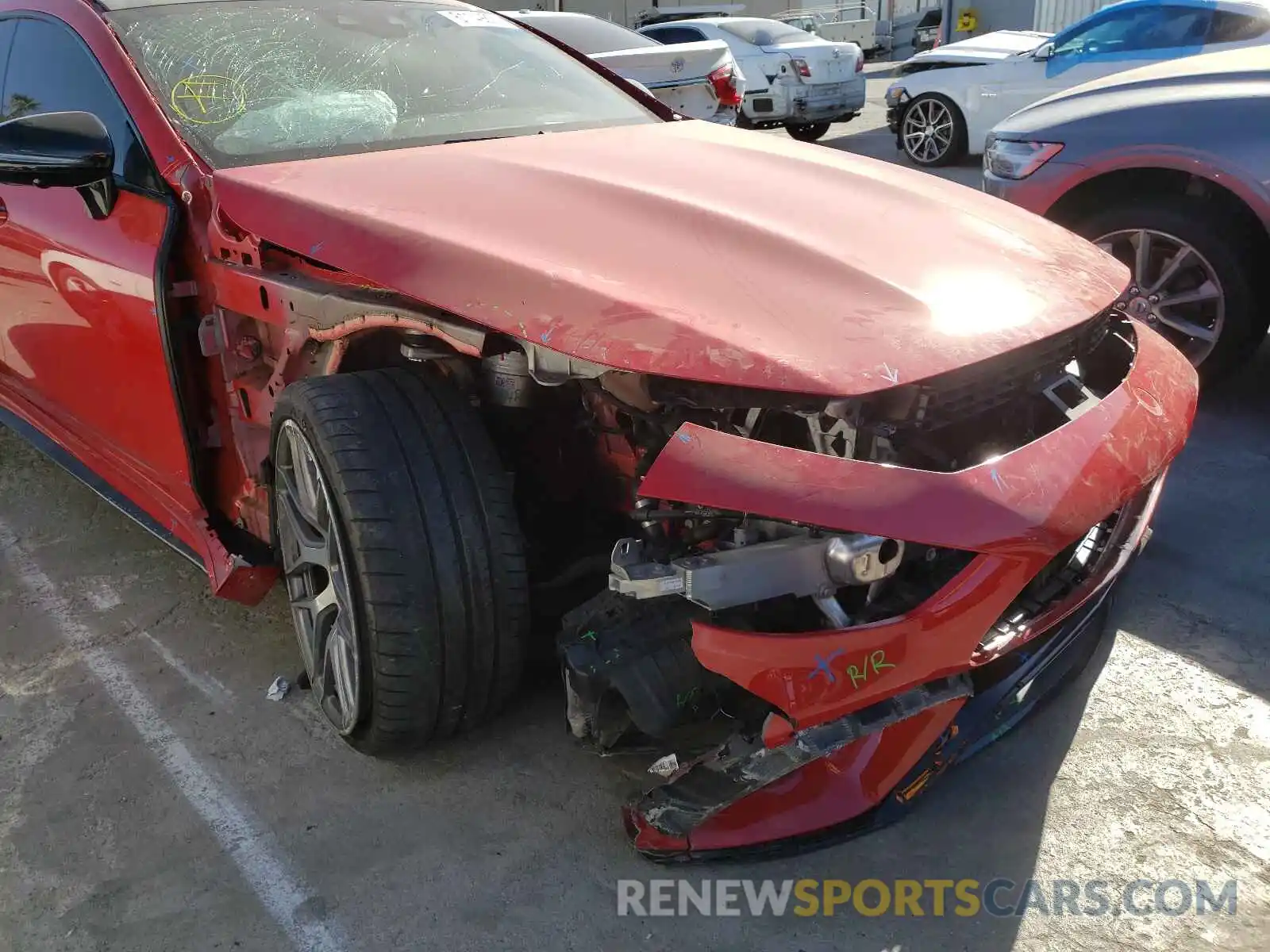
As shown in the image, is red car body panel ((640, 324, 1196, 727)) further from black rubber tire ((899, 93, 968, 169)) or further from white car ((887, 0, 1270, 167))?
black rubber tire ((899, 93, 968, 169))

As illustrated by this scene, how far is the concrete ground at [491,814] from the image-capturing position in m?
1.92

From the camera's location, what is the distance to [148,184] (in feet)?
8.45

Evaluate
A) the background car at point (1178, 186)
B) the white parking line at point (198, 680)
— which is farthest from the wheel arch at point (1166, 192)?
the white parking line at point (198, 680)

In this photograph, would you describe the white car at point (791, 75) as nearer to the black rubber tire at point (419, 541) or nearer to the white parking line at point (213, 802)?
the white parking line at point (213, 802)

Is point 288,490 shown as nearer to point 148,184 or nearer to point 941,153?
point 148,184

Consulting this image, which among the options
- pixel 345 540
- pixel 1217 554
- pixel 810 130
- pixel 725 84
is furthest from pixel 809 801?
pixel 810 130

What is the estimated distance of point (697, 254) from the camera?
79.4 inches

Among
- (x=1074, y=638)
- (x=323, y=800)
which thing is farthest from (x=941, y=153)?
(x=323, y=800)

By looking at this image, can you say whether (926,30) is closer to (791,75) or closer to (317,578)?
(791,75)

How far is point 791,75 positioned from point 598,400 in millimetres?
9859

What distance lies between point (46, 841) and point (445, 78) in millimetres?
2195

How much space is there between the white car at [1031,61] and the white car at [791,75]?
2.80ft

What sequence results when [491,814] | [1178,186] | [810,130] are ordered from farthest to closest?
[810,130] < [1178,186] < [491,814]

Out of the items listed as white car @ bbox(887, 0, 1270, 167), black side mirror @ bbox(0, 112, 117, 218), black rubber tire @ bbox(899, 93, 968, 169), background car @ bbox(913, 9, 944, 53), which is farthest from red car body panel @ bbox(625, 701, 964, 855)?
background car @ bbox(913, 9, 944, 53)
